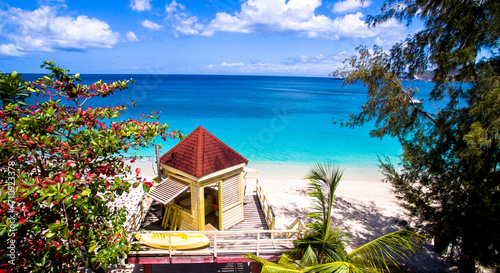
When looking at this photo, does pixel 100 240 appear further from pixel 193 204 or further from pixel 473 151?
pixel 473 151

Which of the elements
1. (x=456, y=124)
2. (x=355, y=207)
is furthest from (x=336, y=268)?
(x=355, y=207)

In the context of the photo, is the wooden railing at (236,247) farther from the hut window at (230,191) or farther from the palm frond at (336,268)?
the palm frond at (336,268)

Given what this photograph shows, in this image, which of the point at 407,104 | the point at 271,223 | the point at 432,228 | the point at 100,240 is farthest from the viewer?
the point at 407,104

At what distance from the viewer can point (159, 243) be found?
26.1 feet

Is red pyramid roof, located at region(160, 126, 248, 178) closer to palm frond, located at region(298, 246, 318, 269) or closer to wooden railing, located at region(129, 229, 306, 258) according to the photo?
wooden railing, located at region(129, 229, 306, 258)

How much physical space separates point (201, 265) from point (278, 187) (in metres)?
10.8

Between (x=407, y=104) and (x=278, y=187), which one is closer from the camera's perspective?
(x=407, y=104)

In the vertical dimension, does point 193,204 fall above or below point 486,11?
below

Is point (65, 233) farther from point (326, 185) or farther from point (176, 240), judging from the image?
point (326, 185)

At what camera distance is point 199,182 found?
8.55 meters

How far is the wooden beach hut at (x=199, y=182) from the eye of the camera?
343 inches

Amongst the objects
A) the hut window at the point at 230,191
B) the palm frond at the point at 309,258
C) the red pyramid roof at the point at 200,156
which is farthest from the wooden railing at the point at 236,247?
the red pyramid roof at the point at 200,156

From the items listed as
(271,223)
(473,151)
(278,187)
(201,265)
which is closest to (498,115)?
(473,151)

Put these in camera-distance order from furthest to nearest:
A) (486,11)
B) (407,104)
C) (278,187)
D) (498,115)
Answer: (278,187), (407,104), (486,11), (498,115)
